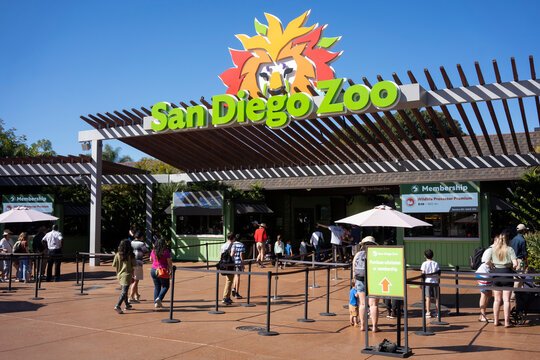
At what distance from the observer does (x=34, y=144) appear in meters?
44.5

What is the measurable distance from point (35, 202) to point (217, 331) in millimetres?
15280

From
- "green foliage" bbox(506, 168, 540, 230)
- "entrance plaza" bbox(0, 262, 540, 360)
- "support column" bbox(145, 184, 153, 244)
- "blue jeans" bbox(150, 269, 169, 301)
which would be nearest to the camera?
"entrance plaza" bbox(0, 262, 540, 360)

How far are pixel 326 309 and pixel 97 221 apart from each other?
37.3 ft

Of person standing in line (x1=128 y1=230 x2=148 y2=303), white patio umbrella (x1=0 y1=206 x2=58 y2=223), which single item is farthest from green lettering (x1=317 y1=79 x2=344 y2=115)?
white patio umbrella (x1=0 y1=206 x2=58 y2=223)

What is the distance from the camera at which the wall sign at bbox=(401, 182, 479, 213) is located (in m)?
16.6

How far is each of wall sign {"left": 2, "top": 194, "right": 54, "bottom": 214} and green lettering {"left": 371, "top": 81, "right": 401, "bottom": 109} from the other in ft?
46.5

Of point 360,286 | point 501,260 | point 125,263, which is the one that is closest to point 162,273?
point 125,263

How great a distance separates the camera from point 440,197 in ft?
55.6

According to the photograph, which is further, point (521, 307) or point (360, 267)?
point (521, 307)

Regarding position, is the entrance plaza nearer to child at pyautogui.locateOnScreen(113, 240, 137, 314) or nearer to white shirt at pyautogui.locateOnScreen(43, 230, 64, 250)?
child at pyautogui.locateOnScreen(113, 240, 137, 314)

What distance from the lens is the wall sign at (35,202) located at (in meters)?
21.1

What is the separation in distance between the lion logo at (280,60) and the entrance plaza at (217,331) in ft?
20.5

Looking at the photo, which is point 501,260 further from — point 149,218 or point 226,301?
point 149,218

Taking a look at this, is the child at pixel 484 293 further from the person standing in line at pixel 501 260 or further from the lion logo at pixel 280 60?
the lion logo at pixel 280 60
